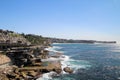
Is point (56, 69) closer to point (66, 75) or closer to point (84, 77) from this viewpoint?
point (66, 75)

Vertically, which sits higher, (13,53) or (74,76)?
(13,53)

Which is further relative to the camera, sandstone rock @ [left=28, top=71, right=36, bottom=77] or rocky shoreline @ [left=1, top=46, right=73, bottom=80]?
sandstone rock @ [left=28, top=71, right=36, bottom=77]

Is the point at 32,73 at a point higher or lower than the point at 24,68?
lower

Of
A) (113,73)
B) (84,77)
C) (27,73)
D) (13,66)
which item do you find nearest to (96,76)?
(84,77)

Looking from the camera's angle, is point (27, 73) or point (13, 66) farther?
point (13, 66)

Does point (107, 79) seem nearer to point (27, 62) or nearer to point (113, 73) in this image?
point (113, 73)

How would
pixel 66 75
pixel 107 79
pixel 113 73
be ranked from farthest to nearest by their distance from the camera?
pixel 113 73 < pixel 66 75 < pixel 107 79

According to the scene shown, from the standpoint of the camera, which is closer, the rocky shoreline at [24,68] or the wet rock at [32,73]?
the rocky shoreline at [24,68]

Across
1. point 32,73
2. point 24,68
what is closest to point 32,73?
point 32,73

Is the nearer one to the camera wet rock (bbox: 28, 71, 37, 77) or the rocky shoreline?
the rocky shoreline

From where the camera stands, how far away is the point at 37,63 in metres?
91.4

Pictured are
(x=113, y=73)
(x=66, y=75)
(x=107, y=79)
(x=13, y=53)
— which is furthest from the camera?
(x=13, y=53)

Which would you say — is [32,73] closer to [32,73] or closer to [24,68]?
[32,73]

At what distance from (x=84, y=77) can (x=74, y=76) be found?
11.9 ft
